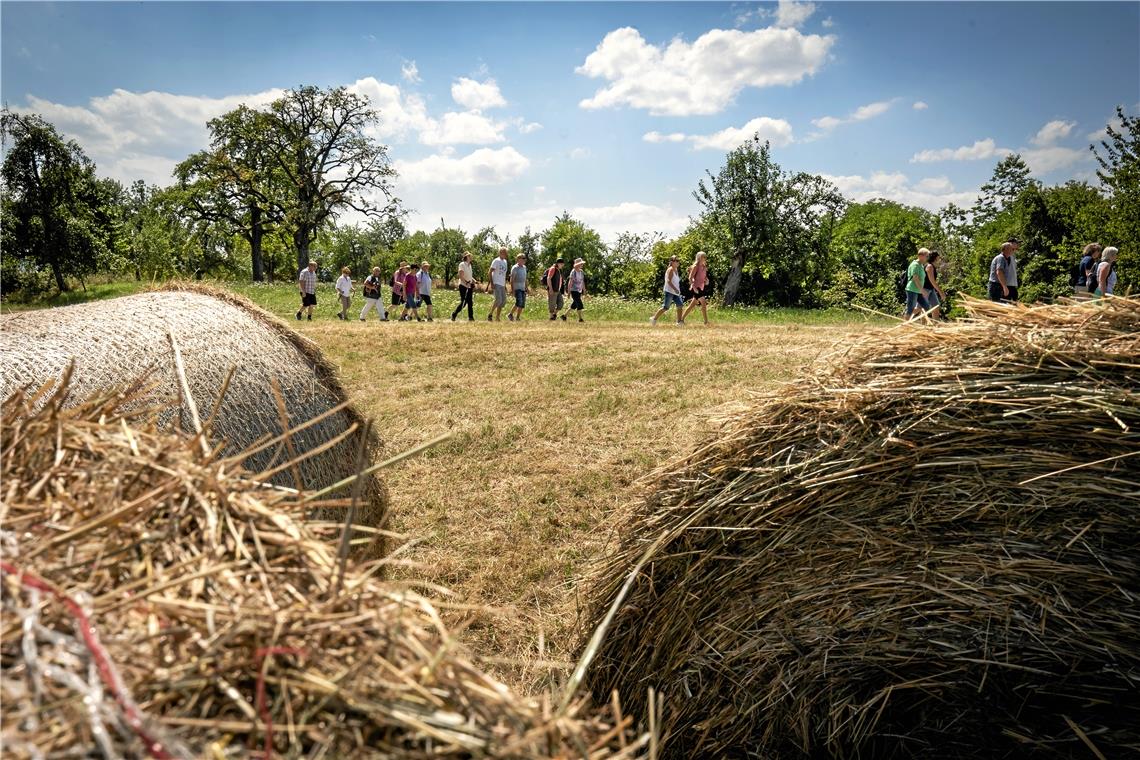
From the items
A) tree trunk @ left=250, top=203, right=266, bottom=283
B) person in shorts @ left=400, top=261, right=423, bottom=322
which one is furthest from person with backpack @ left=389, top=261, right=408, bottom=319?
tree trunk @ left=250, top=203, right=266, bottom=283

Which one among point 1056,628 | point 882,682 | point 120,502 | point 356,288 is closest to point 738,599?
point 882,682

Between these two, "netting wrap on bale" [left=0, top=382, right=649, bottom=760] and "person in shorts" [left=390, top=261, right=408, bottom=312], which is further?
"person in shorts" [left=390, top=261, right=408, bottom=312]

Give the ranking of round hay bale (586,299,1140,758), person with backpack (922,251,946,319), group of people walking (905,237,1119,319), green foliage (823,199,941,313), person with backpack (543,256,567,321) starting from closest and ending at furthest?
round hay bale (586,299,1140,758) < group of people walking (905,237,1119,319) < person with backpack (922,251,946,319) < person with backpack (543,256,567,321) < green foliage (823,199,941,313)

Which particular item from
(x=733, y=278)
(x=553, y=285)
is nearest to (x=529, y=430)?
(x=553, y=285)

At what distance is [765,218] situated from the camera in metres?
37.9

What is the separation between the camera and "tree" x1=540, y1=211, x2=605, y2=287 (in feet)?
171

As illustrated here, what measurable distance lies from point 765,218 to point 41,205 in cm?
3651

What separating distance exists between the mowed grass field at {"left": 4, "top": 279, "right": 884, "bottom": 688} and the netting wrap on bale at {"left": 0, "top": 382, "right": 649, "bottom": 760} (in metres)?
0.15

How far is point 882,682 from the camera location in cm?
330

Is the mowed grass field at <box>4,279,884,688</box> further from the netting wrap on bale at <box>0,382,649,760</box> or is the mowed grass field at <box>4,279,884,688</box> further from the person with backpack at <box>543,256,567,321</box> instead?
the person with backpack at <box>543,256,567,321</box>

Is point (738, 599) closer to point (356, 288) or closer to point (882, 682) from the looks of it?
point (882, 682)

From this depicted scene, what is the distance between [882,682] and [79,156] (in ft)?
151

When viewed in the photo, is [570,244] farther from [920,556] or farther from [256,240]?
[920,556]

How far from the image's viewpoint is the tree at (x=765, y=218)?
37.6 m
